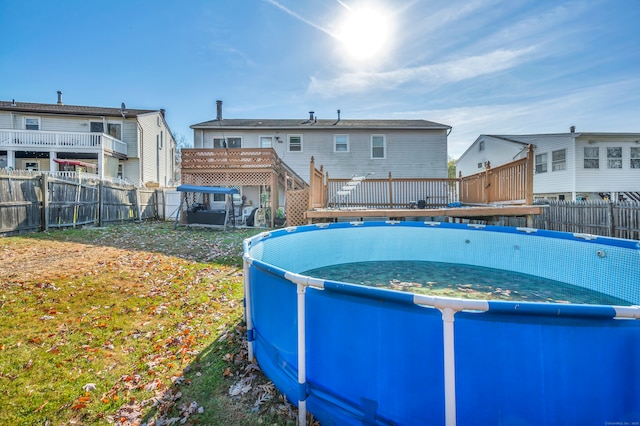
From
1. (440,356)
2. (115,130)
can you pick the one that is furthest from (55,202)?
(440,356)

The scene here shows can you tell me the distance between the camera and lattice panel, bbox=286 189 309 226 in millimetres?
11773

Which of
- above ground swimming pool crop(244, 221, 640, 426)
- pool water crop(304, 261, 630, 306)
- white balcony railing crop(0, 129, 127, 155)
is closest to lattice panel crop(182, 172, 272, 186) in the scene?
pool water crop(304, 261, 630, 306)

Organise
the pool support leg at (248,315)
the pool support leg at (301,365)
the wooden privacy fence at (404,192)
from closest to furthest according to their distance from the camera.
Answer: the pool support leg at (301,365), the pool support leg at (248,315), the wooden privacy fence at (404,192)

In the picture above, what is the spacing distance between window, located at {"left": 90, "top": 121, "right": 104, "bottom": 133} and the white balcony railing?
239 centimetres

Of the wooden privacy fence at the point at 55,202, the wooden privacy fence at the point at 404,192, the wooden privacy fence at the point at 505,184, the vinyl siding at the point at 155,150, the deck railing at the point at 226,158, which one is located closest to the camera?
the wooden privacy fence at the point at 505,184

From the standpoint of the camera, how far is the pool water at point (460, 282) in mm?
4801

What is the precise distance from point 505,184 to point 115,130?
2430cm

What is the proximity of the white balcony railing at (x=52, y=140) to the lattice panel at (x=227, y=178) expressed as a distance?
8810mm

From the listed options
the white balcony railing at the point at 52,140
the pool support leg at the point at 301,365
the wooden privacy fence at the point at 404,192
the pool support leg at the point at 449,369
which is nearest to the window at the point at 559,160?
the wooden privacy fence at the point at 404,192

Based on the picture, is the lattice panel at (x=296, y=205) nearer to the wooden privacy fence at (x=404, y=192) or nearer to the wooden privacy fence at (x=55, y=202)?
the wooden privacy fence at (x=404, y=192)

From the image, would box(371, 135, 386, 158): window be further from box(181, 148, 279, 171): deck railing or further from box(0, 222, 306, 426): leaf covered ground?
box(0, 222, 306, 426): leaf covered ground

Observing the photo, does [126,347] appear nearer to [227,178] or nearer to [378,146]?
[227,178]

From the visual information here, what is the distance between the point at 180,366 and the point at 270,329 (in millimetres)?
1086

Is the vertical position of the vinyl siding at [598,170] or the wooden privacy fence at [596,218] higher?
the vinyl siding at [598,170]
